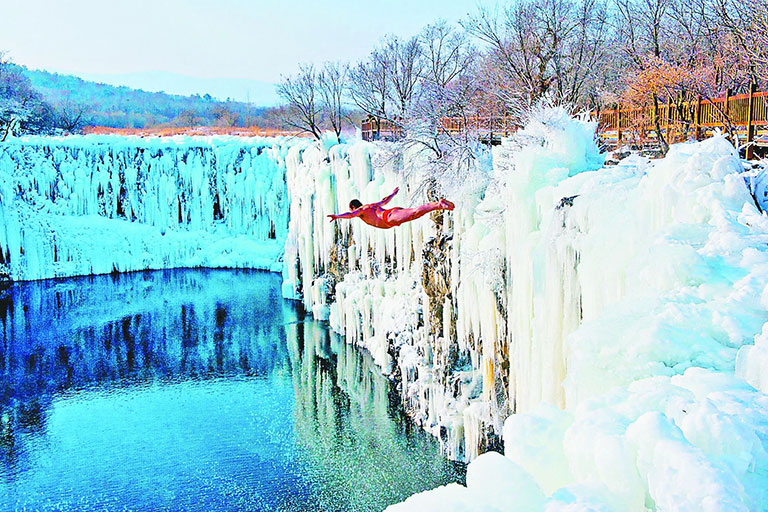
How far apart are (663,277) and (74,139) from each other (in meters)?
25.6

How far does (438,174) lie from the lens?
12.5m

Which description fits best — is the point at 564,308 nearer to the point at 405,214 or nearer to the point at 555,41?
the point at 405,214

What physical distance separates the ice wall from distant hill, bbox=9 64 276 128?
33878 millimetres

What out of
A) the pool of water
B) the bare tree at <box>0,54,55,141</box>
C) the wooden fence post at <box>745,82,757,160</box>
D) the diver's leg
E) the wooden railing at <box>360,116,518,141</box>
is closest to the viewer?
the diver's leg

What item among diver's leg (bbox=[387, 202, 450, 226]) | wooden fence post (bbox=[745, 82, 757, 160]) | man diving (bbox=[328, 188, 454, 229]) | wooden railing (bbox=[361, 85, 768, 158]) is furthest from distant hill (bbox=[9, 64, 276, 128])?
wooden fence post (bbox=[745, 82, 757, 160])

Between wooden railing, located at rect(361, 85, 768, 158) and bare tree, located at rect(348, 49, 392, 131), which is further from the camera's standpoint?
bare tree, located at rect(348, 49, 392, 131)

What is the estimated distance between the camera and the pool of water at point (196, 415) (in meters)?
10.1

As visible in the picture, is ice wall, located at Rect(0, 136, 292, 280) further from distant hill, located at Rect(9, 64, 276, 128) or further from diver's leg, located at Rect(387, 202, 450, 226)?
distant hill, located at Rect(9, 64, 276, 128)

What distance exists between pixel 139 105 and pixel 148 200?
68.1m

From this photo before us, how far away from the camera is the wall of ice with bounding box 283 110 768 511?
2.56 m

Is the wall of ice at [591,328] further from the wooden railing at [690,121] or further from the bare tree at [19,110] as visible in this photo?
the bare tree at [19,110]

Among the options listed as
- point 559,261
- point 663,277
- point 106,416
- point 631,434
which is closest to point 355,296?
point 106,416

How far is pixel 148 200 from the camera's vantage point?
2688 centimetres

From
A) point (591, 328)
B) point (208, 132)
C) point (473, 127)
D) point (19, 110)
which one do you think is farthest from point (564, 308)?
point (208, 132)
